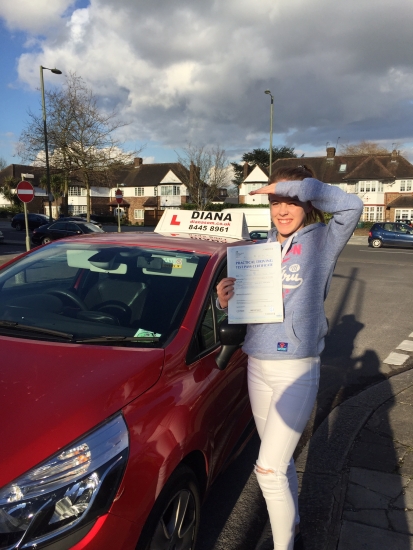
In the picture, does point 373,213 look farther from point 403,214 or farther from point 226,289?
point 226,289

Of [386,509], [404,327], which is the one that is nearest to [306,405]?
[386,509]

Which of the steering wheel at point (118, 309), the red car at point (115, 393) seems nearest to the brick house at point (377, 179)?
the red car at point (115, 393)

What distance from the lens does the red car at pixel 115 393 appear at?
1595 millimetres

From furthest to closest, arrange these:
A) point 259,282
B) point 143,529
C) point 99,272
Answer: point 99,272
point 259,282
point 143,529

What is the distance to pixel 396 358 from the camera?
608 centimetres

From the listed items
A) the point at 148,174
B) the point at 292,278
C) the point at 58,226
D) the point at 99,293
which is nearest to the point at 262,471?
the point at 292,278

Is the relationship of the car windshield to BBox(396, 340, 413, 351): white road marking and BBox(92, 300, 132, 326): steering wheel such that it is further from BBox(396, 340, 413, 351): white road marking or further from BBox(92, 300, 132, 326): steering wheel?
BBox(396, 340, 413, 351): white road marking

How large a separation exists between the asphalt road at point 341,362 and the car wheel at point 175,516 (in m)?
0.45

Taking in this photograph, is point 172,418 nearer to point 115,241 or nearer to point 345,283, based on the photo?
point 115,241

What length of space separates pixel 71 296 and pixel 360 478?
7.52 ft

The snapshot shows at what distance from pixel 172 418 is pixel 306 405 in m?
0.62

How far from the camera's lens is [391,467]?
3.34m

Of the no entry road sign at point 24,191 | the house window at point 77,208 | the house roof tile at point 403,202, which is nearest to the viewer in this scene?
the no entry road sign at point 24,191

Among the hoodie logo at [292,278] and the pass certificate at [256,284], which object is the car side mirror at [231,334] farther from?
the hoodie logo at [292,278]
